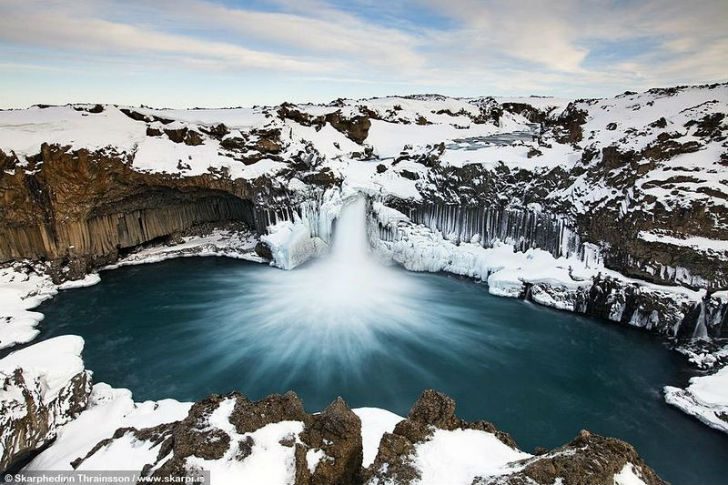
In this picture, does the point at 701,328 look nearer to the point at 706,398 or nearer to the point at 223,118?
the point at 706,398

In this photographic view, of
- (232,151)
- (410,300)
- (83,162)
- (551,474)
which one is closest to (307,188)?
(232,151)

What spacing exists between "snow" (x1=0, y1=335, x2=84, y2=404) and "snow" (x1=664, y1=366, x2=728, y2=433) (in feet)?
62.3

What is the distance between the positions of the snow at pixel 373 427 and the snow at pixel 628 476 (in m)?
5.07

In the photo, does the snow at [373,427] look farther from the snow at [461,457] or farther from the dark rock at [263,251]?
the dark rock at [263,251]

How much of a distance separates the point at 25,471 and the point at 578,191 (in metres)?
23.7

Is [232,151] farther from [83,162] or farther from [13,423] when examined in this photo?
[13,423]

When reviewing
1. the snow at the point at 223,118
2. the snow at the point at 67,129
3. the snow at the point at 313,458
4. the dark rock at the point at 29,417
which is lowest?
the dark rock at the point at 29,417

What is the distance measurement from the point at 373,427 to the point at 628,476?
6689 mm

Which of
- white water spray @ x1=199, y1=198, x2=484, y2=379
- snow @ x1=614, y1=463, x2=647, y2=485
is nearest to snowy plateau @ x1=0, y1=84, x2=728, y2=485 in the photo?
snow @ x1=614, y1=463, x2=647, y2=485

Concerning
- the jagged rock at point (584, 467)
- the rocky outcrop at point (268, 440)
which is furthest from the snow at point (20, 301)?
the jagged rock at point (584, 467)

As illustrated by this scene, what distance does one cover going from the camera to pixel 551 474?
17.5ft

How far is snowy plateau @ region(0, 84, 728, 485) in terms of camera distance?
23.2ft

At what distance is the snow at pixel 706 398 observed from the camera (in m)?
12.8

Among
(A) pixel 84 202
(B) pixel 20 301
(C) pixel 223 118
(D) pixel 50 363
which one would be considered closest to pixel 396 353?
(D) pixel 50 363
